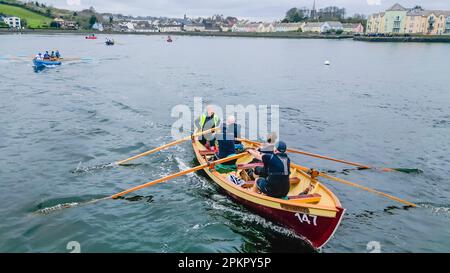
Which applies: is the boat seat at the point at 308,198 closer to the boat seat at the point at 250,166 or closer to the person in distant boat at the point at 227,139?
the boat seat at the point at 250,166

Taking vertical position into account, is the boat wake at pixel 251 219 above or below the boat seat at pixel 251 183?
below

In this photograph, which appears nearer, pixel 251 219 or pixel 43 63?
pixel 251 219

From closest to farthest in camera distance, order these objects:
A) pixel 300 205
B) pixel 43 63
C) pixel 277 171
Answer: pixel 300 205 → pixel 277 171 → pixel 43 63

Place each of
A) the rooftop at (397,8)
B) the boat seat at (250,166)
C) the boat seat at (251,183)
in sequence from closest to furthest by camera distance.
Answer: the boat seat at (251,183) < the boat seat at (250,166) < the rooftop at (397,8)

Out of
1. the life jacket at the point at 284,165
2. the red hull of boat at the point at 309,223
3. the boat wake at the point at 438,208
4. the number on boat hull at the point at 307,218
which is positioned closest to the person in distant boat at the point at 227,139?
the red hull of boat at the point at 309,223

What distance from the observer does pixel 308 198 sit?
12031mm

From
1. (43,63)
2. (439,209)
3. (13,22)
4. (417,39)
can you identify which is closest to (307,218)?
(439,209)

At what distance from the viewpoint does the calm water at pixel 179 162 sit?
482 inches

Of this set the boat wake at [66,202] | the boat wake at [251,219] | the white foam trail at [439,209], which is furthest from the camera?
the white foam trail at [439,209]

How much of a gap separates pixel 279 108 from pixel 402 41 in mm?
133540

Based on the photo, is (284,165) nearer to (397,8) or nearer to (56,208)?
(56,208)
